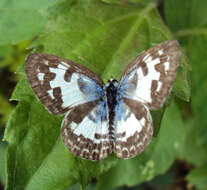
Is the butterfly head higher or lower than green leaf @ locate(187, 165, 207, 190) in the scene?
higher

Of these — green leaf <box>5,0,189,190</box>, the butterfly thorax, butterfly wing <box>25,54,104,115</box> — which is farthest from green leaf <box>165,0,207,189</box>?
butterfly wing <box>25,54,104,115</box>

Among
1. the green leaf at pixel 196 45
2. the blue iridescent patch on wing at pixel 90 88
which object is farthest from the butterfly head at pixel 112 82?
the green leaf at pixel 196 45

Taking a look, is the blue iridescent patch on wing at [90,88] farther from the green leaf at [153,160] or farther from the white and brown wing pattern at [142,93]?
the green leaf at [153,160]

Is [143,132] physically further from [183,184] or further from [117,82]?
[183,184]

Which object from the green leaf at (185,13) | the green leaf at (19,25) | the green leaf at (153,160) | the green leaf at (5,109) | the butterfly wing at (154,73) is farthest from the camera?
the green leaf at (5,109)

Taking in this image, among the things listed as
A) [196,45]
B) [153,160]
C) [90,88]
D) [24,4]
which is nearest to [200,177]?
[153,160]

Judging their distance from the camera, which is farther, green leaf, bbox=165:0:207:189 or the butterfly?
green leaf, bbox=165:0:207:189

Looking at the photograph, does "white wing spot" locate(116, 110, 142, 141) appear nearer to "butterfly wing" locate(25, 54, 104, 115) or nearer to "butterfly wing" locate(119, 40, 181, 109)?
"butterfly wing" locate(119, 40, 181, 109)
